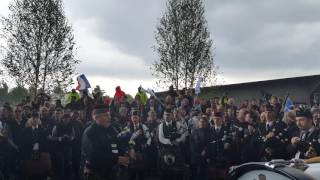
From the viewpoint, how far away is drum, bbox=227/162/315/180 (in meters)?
3.18

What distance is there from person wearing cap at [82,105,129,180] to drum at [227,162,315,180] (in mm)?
4814

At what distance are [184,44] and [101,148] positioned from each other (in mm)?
25031

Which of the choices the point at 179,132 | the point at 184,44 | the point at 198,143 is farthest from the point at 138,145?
the point at 184,44

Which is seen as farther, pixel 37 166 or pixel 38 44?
pixel 38 44

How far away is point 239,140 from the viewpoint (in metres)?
11.3

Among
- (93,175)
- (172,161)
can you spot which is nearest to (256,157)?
(172,161)

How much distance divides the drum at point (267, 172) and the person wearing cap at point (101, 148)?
4.81m

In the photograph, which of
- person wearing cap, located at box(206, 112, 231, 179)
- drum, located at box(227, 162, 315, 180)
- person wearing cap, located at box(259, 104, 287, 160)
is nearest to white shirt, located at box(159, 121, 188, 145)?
person wearing cap, located at box(206, 112, 231, 179)

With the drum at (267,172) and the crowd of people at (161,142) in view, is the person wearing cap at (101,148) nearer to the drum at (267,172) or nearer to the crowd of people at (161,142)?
the crowd of people at (161,142)

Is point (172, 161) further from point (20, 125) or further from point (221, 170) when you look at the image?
point (20, 125)

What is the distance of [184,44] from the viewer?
108 feet

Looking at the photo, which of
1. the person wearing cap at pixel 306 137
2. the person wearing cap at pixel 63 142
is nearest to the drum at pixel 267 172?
the person wearing cap at pixel 306 137

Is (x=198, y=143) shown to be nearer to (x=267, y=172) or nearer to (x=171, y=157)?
(x=171, y=157)

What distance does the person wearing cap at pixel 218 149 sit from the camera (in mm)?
11336
